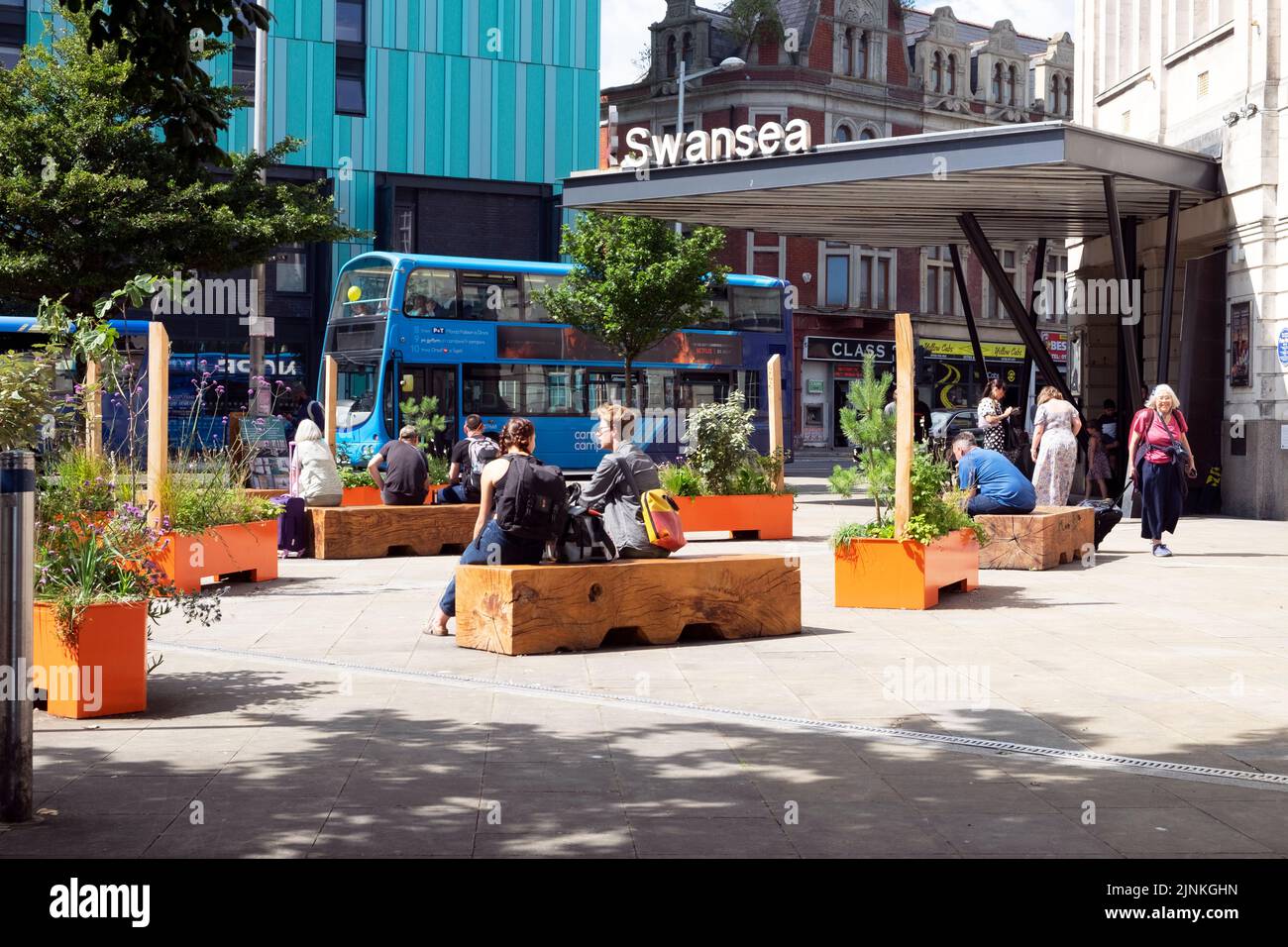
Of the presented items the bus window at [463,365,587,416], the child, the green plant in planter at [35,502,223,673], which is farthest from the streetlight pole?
the green plant in planter at [35,502,223,673]

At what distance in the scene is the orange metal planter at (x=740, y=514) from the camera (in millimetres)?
17719

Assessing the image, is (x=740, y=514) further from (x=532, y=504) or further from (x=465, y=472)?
(x=532, y=504)

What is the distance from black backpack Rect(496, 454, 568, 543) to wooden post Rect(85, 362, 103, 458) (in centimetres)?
307

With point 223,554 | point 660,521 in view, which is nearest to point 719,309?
point 223,554

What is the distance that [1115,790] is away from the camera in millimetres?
5691

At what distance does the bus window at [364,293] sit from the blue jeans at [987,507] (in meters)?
15.2

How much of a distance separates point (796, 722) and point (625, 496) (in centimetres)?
327

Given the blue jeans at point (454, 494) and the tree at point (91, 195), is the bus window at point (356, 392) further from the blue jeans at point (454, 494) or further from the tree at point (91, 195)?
the blue jeans at point (454, 494)

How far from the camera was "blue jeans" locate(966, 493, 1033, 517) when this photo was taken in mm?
14398

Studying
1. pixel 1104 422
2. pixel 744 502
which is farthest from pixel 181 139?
pixel 1104 422

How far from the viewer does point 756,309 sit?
33.4m

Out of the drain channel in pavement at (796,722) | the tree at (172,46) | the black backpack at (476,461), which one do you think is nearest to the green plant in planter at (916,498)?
the drain channel in pavement at (796,722)
